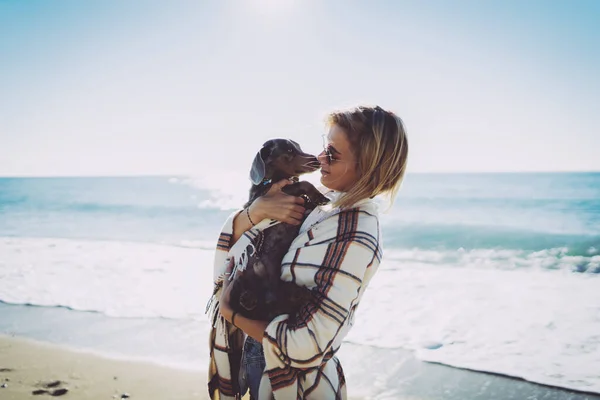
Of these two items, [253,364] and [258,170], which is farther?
[258,170]

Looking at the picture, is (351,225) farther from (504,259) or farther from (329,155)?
(504,259)

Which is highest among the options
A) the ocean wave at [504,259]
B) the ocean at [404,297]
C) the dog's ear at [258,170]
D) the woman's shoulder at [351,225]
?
the dog's ear at [258,170]

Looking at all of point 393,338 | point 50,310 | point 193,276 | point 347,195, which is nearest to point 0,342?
point 50,310

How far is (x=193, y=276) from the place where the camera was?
7891 millimetres

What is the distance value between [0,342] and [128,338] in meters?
1.30

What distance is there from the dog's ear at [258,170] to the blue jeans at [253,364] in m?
0.73

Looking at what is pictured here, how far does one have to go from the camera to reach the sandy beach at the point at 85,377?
360 centimetres

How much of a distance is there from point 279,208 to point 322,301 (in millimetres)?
486

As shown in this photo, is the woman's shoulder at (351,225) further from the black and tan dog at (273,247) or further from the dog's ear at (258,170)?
the dog's ear at (258,170)

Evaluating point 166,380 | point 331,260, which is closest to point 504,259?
point 166,380

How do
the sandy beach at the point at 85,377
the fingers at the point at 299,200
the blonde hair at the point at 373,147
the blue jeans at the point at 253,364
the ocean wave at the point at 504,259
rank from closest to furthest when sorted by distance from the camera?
the blonde hair at the point at 373,147 → the blue jeans at the point at 253,364 → the fingers at the point at 299,200 → the sandy beach at the point at 85,377 → the ocean wave at the point at 504,259

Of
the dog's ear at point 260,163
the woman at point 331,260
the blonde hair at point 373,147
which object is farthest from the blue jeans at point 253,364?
the dog's ear at point 260,163

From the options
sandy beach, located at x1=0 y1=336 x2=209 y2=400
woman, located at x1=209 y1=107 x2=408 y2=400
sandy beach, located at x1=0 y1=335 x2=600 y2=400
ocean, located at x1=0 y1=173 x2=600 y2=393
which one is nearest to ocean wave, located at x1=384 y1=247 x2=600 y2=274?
ocean, located at x1=0 y1=173 x2=600 y2=393

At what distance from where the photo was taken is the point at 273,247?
169 cm
